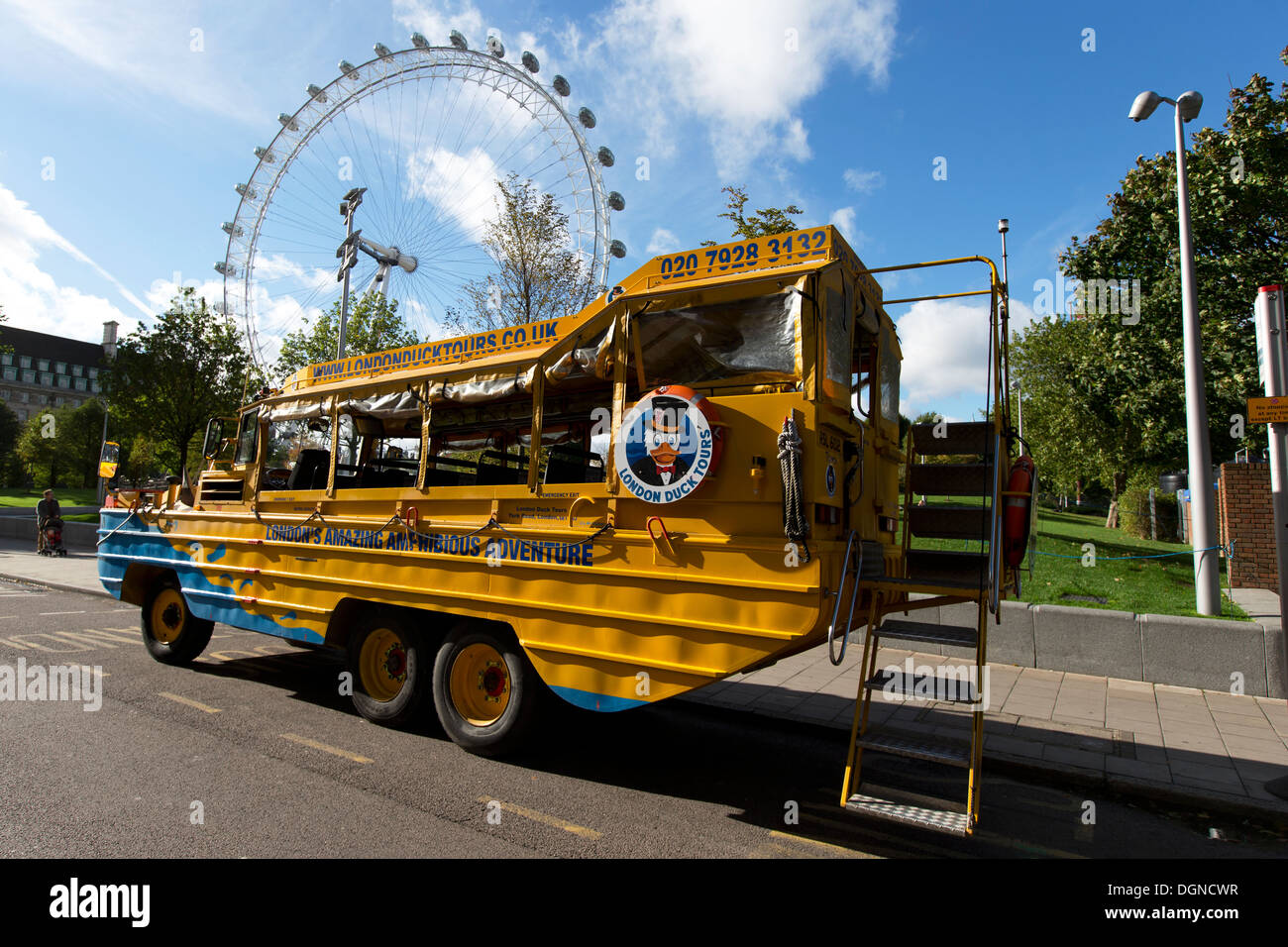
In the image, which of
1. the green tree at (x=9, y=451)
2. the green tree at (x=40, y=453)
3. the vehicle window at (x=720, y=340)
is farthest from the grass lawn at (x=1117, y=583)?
the green tree at (x=9, y=451)

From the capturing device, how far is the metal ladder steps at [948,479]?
17.4ft

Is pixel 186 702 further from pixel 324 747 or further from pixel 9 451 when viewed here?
pixel 9 451

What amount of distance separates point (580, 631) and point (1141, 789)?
13.2 feet

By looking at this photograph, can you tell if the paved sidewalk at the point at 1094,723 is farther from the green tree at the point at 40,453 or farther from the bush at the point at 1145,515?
the green tree at the point at 40,453

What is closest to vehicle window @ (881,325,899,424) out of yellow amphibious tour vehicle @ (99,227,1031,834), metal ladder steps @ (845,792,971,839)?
yellow amphibious tour vehicle @ (99,227,1031,834)

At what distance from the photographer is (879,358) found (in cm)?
546

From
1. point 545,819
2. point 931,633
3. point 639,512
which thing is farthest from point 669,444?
point 545,819

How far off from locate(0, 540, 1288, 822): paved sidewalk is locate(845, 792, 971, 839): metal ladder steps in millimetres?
2058

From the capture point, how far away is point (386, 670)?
5.98 meters

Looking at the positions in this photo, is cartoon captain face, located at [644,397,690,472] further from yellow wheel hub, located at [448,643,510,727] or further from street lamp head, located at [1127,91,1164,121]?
street lamp head, located at [1127,91,1164,121]
